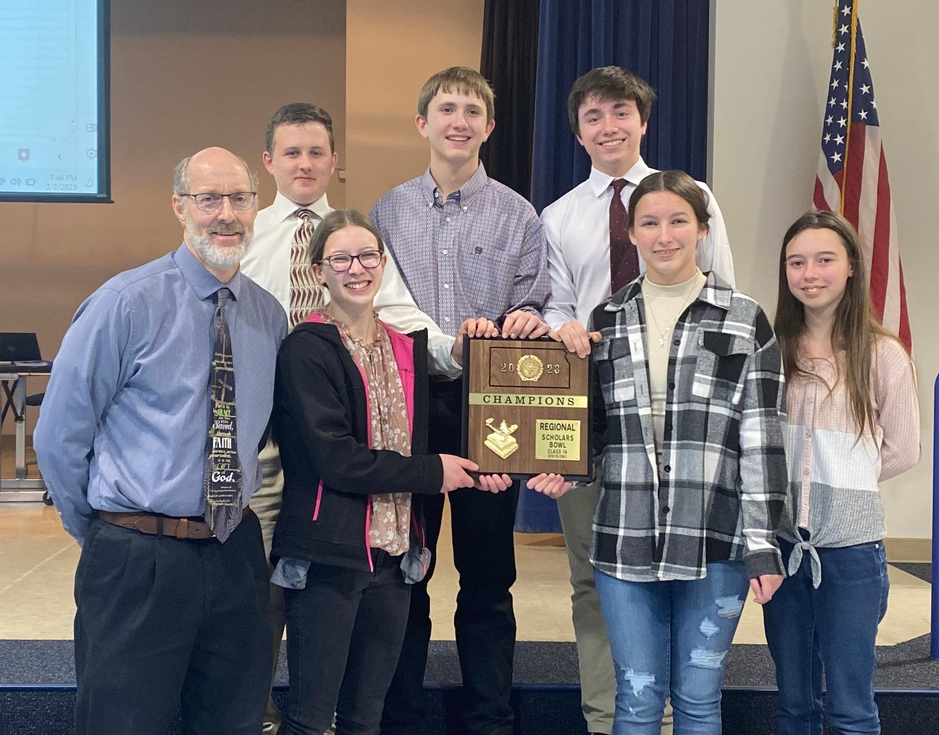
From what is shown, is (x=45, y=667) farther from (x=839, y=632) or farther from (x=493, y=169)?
(x=493, y=169)

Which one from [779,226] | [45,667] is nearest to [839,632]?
[45,667]

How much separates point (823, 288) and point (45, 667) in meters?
2.27

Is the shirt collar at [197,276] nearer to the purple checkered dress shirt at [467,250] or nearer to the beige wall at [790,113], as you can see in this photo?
the purple checkered dress shirt at [467,250]

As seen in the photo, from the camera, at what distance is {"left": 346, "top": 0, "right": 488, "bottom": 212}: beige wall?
7.20 metres

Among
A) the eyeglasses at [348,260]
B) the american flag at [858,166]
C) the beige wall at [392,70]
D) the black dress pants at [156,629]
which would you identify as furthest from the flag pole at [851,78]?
the beige wall at [392,70]

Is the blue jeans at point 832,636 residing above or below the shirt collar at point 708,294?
below

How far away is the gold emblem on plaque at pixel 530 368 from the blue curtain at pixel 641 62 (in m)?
2.39

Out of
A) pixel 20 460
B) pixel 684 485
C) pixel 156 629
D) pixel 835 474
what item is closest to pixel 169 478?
pixel 156 629

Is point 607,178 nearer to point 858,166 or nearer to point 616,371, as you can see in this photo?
point 616,371

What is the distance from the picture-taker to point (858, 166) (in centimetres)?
406

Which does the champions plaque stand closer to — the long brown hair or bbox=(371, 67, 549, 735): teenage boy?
bbox=(371, 67, 549, 735): teenage boy

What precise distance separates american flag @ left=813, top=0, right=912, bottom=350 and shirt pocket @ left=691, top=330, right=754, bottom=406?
7.61ft

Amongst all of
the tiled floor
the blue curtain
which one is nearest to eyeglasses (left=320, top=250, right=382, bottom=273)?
the tiled floor

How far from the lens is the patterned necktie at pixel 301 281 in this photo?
2389 mm
